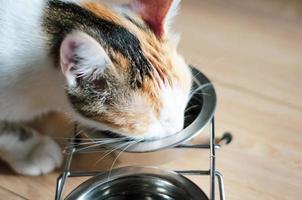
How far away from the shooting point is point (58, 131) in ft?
3.45

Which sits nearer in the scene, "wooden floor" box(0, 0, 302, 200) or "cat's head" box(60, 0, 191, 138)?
"cat's head" box(60, 0, 191, 138)

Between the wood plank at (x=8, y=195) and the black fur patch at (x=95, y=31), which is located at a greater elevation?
the black fur patch at (x=95, y=31)

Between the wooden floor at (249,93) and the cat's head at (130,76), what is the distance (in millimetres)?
195

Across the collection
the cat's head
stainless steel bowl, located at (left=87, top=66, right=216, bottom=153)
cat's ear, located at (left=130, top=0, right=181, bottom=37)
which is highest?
cat's ear, located at (left=130, top=0, right=181, bottom=37)

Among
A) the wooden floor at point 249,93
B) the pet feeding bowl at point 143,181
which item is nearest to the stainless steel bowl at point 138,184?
the pet feeding bowl at point 143,181

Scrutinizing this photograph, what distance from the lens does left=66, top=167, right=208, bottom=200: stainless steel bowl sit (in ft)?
2.71

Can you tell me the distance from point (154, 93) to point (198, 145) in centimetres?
21

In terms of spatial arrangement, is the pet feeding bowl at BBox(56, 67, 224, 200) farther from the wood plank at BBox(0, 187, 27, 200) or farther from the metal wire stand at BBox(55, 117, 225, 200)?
the wood plank at BBox(0, 187, 27, 200)

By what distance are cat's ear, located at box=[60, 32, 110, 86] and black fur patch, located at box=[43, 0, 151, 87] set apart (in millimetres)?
39

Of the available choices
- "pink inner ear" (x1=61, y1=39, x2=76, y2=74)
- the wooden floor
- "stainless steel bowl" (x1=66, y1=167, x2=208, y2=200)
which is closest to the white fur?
the wooden floor

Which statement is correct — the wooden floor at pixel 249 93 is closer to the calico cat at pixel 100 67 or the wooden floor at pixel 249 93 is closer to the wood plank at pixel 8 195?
the wood plank at pixel 8 195

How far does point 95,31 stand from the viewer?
2.59ft

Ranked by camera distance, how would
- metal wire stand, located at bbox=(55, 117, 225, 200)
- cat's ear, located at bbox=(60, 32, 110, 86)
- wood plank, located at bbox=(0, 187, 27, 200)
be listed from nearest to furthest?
1. cat's ear, located at bbox=(60, 32, 110, 86)
2. metal wire stand, located at bbox=(55, 117, 225, 200)
3. wood plank, located at bbox=(0, 187, 27, 200)

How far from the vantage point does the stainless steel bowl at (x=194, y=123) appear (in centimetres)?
84
